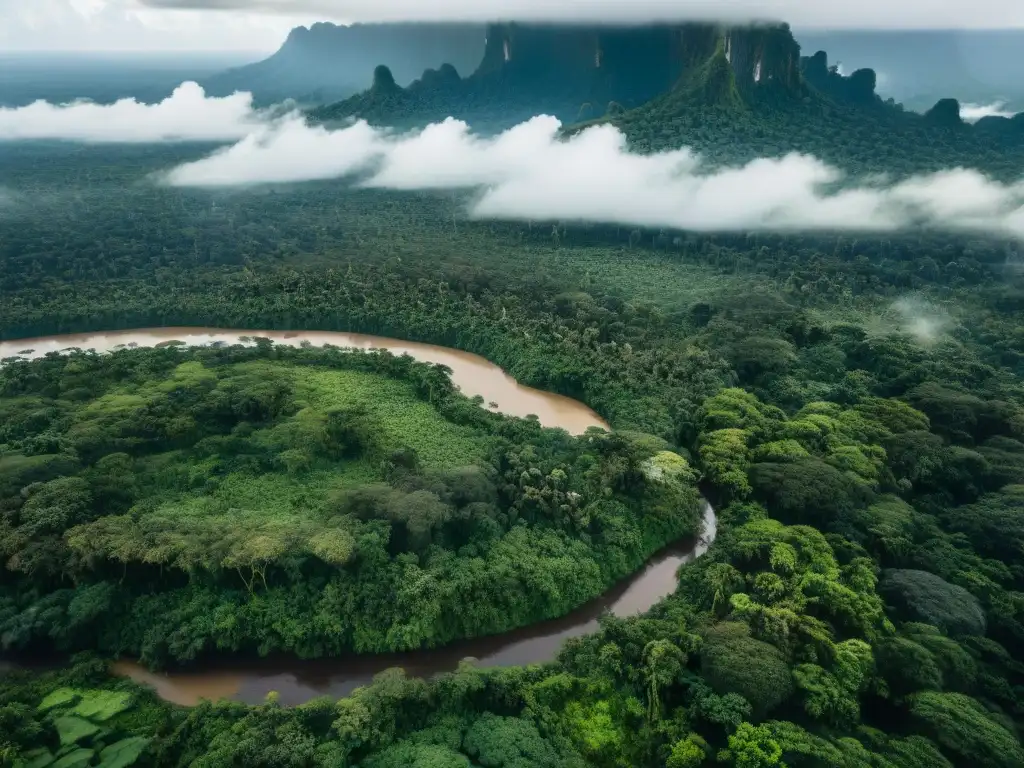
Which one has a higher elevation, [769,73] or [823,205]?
[769,73]

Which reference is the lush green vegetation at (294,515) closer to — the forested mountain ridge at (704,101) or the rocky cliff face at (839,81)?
the forested mountain ridge at (704,101)

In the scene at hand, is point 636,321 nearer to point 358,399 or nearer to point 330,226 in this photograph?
point 358,399

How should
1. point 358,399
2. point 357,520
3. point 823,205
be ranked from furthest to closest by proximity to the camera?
point 823,205 < point 358,399 < point 357,520

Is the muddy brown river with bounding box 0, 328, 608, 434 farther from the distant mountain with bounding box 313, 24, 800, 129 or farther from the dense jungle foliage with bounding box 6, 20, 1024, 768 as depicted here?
the distant mountain with bounding box 313, 24, 800, 129

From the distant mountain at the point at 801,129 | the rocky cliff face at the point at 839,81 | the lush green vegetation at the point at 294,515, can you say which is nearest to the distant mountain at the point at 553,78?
the distant mountain at the point at 801,129

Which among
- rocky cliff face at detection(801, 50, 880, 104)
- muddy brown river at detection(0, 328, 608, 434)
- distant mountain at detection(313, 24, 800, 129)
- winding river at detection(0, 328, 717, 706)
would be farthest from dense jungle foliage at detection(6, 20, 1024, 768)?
distant mountain at detection(313, 24, 800, 129)

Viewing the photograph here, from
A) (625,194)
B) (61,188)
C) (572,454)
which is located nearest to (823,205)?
(625,194)
